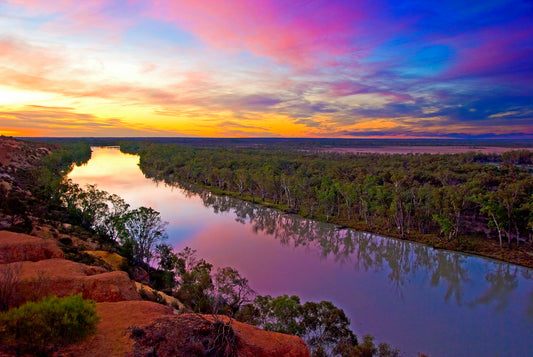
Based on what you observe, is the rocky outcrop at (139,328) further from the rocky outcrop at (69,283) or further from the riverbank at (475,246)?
the riverbank at (475,246)

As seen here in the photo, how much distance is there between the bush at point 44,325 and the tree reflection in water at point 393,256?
21283mm

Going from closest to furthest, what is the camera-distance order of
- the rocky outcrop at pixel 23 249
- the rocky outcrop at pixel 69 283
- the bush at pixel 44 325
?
the bush at pixel 44 325 < the rocky outcrop at pixel 69 283 < the rocky outcrop at pixel 23 249

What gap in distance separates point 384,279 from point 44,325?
23.5m

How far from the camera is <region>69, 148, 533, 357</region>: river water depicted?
1727 cm

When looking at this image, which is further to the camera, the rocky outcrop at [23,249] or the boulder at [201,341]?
the rocky outcrop at [23,249]

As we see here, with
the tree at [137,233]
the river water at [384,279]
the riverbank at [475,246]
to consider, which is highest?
the tree at [137,233]

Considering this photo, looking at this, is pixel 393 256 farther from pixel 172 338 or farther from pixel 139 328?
pixel 139 328

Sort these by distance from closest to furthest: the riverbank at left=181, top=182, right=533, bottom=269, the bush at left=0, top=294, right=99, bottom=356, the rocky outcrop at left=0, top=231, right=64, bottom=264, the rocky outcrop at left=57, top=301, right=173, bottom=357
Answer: the bush at left=0, top=294, right=99, bottom=356
the rocky outcrop at left=57, top=301, right=173, bottom=357
the rocky outcrop at left=0, top=231, right=64, bottom=264
the riverbank at left=181, top=182, right=533, bottom=269

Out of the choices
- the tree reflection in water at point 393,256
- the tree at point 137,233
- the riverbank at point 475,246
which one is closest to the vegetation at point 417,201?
the riverbank at point 475,246

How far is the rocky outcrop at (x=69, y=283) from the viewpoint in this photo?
33.2 ft

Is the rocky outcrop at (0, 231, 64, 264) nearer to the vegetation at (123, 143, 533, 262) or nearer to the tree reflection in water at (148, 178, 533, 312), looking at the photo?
the tree reflection in water at (148, 178, 533, 312)

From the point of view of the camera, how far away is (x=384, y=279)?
24469 millimetres

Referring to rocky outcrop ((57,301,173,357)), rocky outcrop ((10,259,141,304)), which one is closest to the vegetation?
rocky outcrop ((10,259,141,304))

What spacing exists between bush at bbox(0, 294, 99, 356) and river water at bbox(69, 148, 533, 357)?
15037mm
